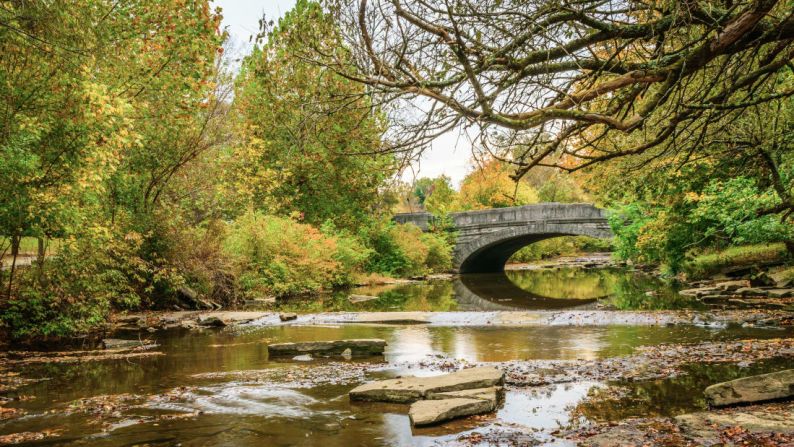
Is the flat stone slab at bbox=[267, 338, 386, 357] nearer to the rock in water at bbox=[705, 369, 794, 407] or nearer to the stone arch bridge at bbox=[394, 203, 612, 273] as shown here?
the rock in water at bbox=[705, 369, 794, 407]

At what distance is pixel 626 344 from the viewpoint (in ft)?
31.1

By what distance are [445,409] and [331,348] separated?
4.31 m

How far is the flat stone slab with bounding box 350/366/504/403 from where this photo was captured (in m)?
6.20

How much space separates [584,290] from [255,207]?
41.9ft

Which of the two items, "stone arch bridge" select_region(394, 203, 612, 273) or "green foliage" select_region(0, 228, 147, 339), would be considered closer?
"green foliage" select_region(0, 228, 147, 339)

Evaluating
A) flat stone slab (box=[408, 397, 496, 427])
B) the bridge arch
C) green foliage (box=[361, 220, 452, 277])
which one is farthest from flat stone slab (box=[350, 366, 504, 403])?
the bridge arch

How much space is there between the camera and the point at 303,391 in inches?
269

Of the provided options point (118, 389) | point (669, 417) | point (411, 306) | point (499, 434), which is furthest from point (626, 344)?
point (411, 306)

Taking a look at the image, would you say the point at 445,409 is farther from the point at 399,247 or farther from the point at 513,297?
the point at 399,247

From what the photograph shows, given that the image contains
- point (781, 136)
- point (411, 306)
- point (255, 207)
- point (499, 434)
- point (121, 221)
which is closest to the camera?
point (499, 434)

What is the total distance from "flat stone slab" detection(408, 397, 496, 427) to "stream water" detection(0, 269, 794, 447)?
→ 0.10 metres

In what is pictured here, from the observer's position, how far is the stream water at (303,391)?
523 cm

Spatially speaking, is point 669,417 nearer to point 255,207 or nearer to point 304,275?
point 304,275

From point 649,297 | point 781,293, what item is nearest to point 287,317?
point 649,297
